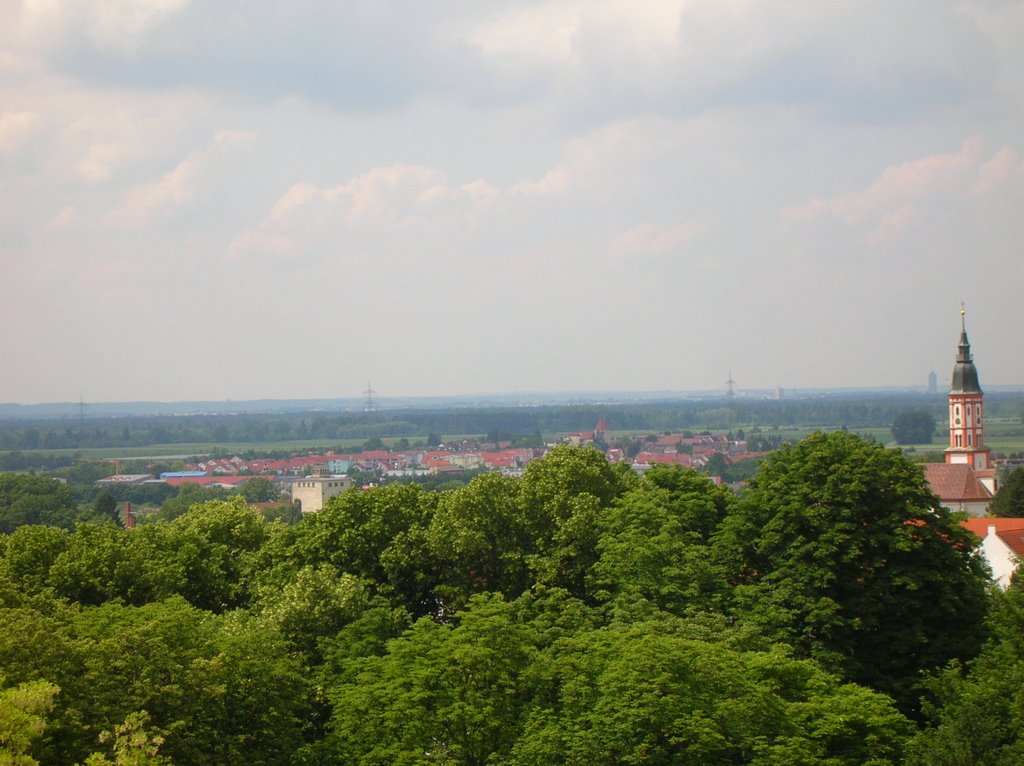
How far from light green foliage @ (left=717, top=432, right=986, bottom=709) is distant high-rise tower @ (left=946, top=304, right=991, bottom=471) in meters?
77.1

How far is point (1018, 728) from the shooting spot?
95.5 feet

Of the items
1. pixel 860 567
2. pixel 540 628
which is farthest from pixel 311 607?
pixel 860 567

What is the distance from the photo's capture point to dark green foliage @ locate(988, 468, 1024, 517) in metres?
99.9

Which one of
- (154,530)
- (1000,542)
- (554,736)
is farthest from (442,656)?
(1000,542)

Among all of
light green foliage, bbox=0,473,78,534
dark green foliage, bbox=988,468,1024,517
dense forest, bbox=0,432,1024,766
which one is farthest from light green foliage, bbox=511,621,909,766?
light green foliage, bbox=0,473,78,534

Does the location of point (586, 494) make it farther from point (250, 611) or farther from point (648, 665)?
point (648, 665)

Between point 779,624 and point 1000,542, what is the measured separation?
36.7 meters

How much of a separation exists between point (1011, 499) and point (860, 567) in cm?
6564

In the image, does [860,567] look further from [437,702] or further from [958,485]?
[958,485]

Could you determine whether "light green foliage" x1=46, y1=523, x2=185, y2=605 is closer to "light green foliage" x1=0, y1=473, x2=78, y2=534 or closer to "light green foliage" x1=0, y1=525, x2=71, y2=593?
"light green foliage" x1=0, y1=525, x2=71, y2=593

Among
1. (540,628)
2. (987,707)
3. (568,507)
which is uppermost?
(568,507)

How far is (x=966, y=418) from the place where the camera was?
116062mm

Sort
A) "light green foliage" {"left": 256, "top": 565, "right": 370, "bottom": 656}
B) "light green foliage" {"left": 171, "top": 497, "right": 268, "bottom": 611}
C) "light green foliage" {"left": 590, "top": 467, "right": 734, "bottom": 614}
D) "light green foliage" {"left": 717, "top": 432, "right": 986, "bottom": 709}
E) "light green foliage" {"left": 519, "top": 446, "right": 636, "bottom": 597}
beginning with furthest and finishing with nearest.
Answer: "light green foliage" {"left": 171, "top": 497, "right": 268, "bottom": 611}, "light green foliage" {"left": 519, "top": 446, "right": 636, "bottom": 597}, "light green foliage" {"left": 590, "top": 467, "right": 734, "bottom": 614}, "light green foliage" {"left": 717, "top": 432, "right": 986, "bottom": 709}, "light green foliage" {"left": 256, "top": 565, "right": 370, "bottom": 656}

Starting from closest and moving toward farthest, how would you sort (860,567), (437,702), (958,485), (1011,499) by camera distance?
(437,702) → (860,567) → (1011,499) → (958,485)
